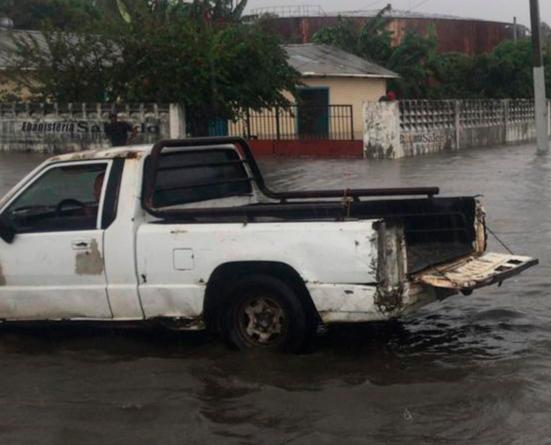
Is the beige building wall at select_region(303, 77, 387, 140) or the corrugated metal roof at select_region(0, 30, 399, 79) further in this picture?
the beige building wall at select_region(303, 77, 387, 140)

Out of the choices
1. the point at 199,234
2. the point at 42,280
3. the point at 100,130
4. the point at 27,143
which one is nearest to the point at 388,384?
the point at 199,234

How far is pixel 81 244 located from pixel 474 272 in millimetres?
2780

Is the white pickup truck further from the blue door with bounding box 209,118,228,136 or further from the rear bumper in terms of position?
the blue door with bounding box 209,118,228,136

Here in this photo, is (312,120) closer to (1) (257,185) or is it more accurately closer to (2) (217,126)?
(2) (217,126)

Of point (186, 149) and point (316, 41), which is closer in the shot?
point (186, 149)

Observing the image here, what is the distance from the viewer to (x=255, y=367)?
662 cm

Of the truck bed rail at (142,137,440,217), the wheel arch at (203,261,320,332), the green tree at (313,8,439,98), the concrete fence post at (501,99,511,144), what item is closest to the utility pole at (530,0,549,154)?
the concrete fence post at (501,99,511,144)

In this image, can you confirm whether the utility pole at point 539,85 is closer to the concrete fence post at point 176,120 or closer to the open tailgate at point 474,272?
the concrete fence post at point 176,120

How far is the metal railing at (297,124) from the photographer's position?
32.1m

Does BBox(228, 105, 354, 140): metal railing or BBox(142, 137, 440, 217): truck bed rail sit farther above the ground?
BBox(228, 105, 354, 140): metal railing

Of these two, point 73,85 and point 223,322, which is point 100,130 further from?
point 223,322

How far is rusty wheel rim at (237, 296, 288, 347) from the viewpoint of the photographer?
22.3 ft

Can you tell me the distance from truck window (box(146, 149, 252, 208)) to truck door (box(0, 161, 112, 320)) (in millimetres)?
504

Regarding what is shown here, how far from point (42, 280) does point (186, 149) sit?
1.54 m
